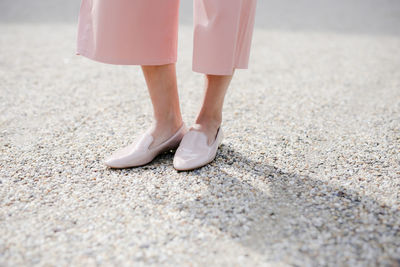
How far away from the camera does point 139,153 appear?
1.25 metres

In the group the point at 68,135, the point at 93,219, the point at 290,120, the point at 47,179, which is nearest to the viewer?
the point at 93,219

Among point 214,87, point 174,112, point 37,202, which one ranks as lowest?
point 37,202

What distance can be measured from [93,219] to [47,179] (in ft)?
1.02

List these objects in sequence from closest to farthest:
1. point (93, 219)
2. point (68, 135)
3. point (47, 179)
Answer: point (93, 219)
point (47, 179)
point (68, 135)

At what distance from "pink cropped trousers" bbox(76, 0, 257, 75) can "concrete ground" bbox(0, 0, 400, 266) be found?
39cm

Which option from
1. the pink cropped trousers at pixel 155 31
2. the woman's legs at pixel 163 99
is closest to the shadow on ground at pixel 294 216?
the woman's legs at pixel 163 99

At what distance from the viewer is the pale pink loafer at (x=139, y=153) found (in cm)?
124

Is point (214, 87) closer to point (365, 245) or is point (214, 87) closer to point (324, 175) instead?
point (324, 175)

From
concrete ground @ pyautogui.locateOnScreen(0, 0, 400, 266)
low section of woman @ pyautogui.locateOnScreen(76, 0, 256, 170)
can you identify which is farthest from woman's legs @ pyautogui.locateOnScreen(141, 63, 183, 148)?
concrete ground @ pyautogui.locateOnScreen(0, 0, 400, 266)

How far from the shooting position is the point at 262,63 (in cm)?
273

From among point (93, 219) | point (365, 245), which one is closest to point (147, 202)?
point (93, 219)

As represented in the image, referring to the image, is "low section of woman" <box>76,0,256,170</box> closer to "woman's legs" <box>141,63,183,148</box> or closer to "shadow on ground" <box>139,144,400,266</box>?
"woman's legs" <box>141,63,183,148</box>

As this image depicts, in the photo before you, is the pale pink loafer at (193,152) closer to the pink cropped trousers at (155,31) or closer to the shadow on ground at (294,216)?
the shadow on ground at (294,216)

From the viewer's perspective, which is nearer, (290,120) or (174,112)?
(174,112)
